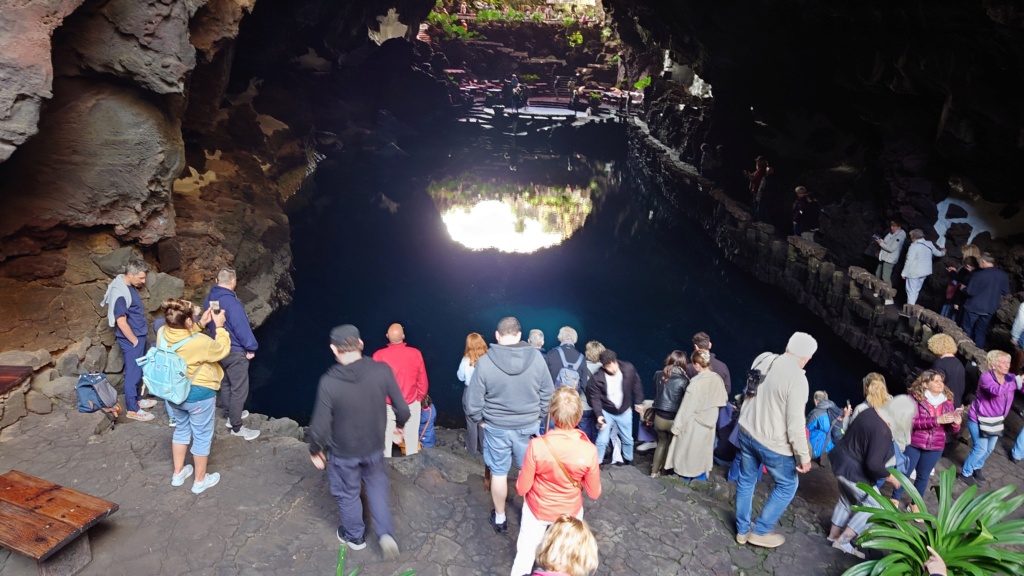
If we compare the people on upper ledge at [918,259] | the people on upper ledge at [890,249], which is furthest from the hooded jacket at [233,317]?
the people on upper ledge at [890,249]

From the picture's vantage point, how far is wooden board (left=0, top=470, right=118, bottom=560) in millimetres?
4129

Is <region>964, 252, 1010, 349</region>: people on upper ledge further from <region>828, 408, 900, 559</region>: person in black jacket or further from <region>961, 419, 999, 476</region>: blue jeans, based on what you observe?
<region>828, 408, 900, 559</region>: person in black jacket

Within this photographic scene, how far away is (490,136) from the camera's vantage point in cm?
3212

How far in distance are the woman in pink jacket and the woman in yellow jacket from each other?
546 cm

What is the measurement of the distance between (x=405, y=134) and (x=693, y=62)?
13.9 m

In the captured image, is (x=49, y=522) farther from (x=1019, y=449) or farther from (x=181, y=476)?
(x=1019, y=449)

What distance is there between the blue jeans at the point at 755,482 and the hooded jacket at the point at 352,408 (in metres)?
2.55

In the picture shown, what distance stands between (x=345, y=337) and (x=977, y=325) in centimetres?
869

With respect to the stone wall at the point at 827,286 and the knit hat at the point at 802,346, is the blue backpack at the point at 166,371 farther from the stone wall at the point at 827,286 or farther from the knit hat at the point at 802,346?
the stone wall at the point at 827,286

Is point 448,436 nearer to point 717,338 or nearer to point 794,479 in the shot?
point 794,479

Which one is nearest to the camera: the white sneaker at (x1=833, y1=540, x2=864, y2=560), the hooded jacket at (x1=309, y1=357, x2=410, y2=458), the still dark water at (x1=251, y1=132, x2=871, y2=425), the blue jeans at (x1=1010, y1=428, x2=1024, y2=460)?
the hooded jacket at (x1=309, y1=357, x2=410, y2=458)

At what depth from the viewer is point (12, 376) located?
6.34 m

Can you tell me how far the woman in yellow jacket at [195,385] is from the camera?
4.92m

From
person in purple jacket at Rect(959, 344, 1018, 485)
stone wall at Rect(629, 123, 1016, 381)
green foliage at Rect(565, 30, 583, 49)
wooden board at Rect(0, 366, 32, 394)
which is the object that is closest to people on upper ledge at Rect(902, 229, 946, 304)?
stone wall at Rect(629, 123, 1016, 381)
